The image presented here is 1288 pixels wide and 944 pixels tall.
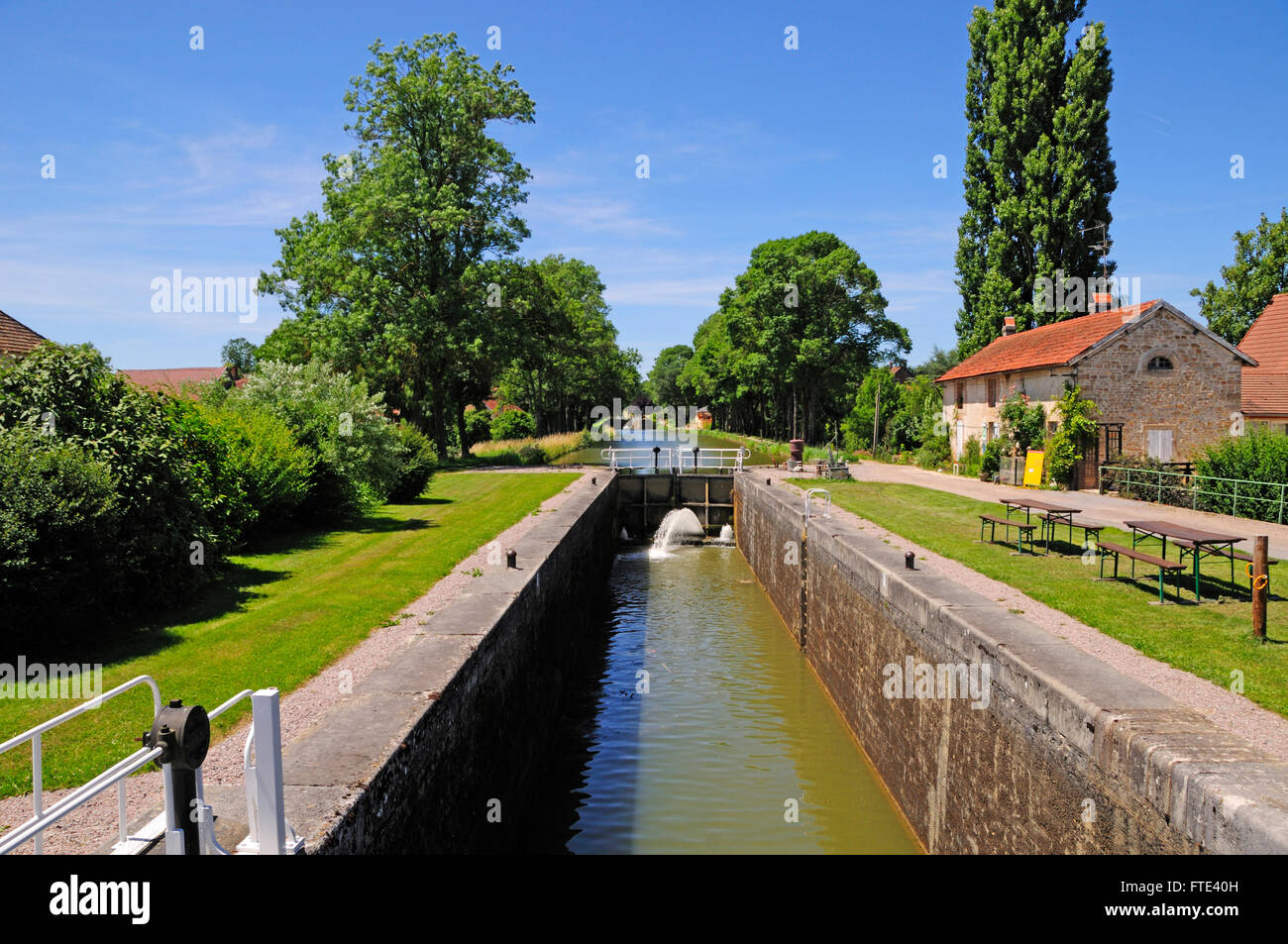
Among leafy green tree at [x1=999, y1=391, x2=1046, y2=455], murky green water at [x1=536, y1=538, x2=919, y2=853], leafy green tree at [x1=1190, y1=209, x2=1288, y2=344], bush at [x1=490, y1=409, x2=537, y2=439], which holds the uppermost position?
leafy green tree at [x1=1190, y1=209, x2=1288, y2=344]

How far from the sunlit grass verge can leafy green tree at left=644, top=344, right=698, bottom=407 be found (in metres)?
Result: 74.5

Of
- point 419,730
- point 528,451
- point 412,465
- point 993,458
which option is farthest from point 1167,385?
point 419,730

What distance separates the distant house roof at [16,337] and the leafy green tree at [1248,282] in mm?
48029

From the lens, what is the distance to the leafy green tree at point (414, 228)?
113ft

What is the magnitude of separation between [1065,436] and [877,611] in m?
17.7

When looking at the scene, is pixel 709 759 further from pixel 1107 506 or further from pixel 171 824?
pixel 1107 506

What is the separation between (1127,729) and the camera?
5223 mm

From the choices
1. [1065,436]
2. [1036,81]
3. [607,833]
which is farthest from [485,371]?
[607,833]

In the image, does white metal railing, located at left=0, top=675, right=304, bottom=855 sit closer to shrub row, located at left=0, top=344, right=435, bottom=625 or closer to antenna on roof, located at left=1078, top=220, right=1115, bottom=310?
shrub row, located at left=0, top=344, right=435, bottom=625

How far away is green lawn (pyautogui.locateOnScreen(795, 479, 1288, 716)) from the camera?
25.6 feet

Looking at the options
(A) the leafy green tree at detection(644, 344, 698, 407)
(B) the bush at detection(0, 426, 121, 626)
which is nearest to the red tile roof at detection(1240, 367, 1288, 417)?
(B) the bush at detection(0, 426, 121, 626)
